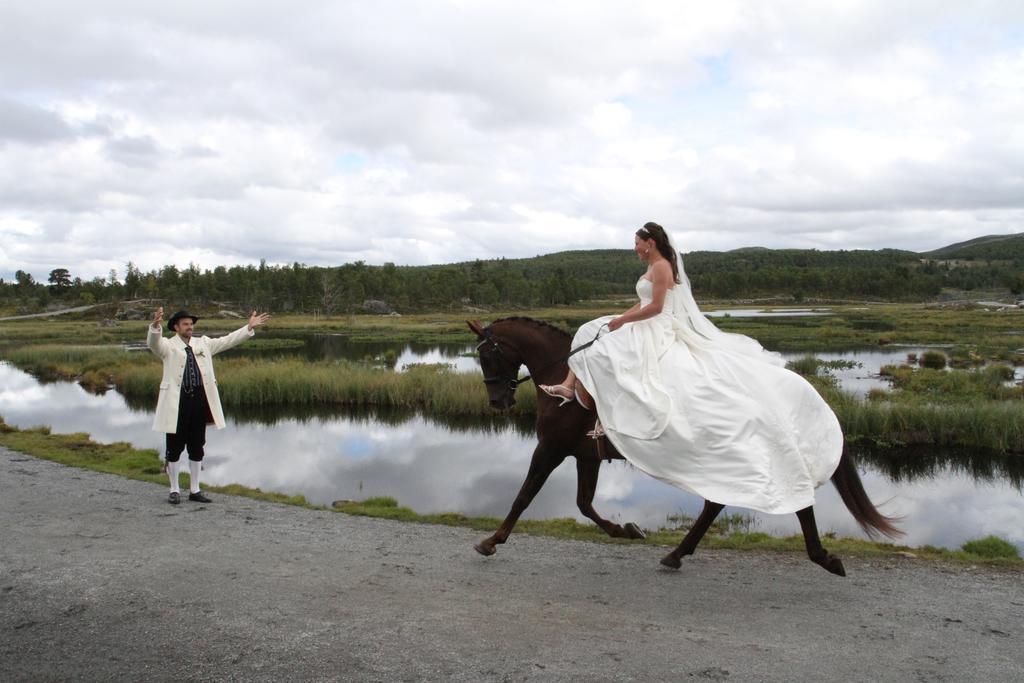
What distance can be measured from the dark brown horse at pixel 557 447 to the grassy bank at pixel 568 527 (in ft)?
1.94

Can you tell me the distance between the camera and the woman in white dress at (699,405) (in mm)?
5500

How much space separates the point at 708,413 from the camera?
5629mm

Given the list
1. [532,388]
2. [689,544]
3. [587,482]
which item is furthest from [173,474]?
[532,388]

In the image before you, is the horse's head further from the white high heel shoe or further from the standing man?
the standing man

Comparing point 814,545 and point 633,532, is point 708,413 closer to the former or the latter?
point 814,545

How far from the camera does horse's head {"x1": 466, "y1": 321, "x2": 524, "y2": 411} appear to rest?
23.3 feet

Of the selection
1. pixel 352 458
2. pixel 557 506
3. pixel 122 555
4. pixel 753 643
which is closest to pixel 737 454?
pixel 753 643

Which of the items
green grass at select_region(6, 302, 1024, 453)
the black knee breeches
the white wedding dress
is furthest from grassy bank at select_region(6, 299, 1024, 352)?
the white wedding dress

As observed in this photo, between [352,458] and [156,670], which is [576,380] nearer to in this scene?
[156,670]

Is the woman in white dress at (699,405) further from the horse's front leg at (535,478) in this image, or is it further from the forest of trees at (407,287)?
the forest of trees at (407,287)

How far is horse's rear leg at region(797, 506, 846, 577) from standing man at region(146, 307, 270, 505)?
6386mm

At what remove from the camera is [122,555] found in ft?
21.2

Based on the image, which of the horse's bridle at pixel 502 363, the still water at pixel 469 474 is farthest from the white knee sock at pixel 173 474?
the horse's bridle at pixel 502 363

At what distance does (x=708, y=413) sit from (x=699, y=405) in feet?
0.33
